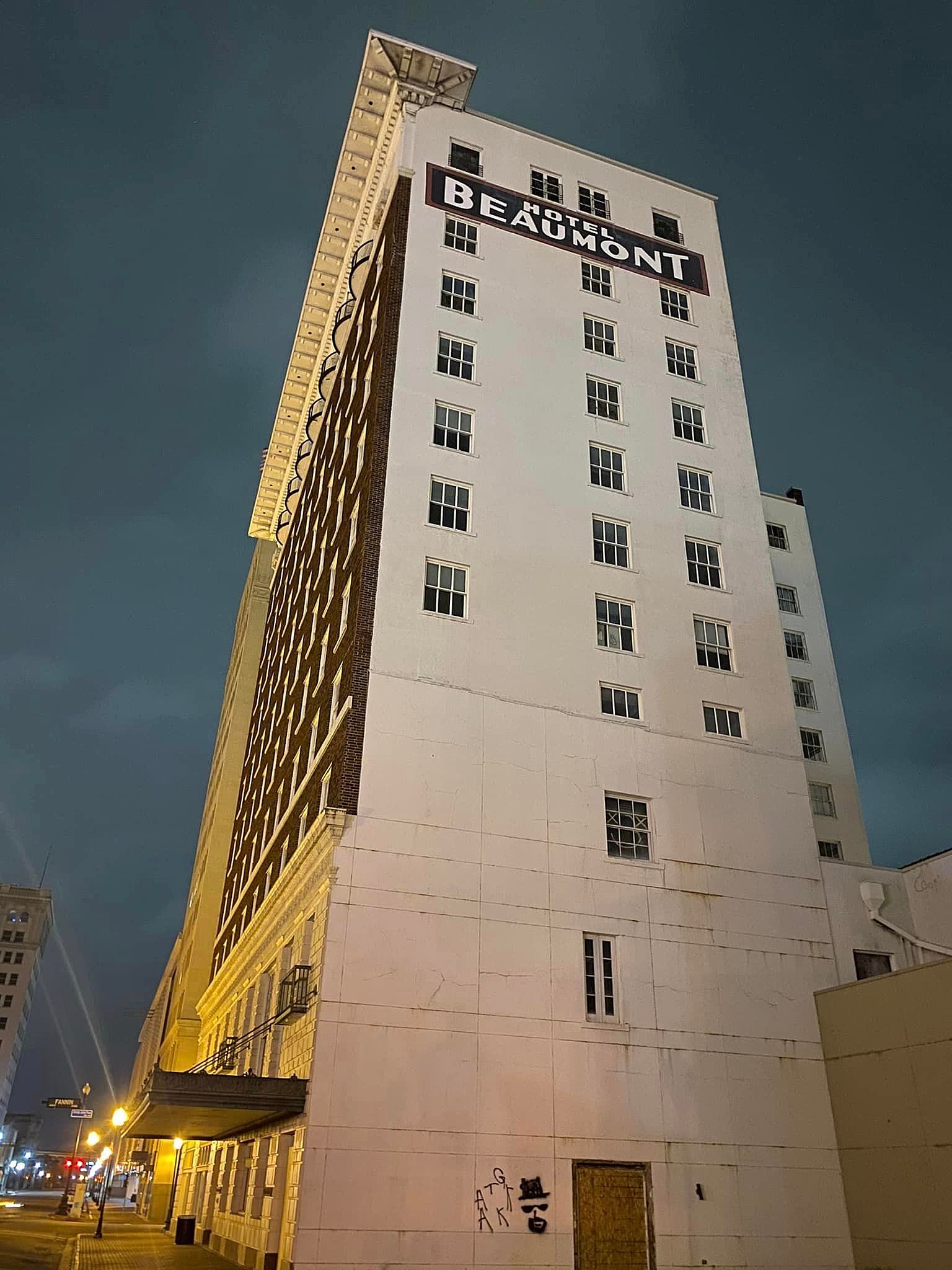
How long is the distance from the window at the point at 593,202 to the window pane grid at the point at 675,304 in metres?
4.76

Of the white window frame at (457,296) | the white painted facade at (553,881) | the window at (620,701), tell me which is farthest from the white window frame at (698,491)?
the white window frame at (457,296)

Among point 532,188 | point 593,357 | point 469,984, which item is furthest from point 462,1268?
point 532,188

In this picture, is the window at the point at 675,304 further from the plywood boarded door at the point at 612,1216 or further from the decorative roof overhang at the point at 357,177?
the plywood boarded door at the point at 612,1216

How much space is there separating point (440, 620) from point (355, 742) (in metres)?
5.08

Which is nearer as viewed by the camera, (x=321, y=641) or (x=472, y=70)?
(x=321, y=641)

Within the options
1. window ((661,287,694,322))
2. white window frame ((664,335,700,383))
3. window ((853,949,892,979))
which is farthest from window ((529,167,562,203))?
window ((853,949,892,979))

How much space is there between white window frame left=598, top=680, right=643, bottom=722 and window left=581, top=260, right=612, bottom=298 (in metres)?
18.8

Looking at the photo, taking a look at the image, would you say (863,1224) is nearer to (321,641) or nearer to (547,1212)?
(547,1212)

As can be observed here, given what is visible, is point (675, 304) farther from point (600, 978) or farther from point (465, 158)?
point (600, 978)

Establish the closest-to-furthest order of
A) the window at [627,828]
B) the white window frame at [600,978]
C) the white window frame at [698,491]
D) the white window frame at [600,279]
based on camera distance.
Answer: the white window frame at [600,978] < the window at [627,828] < the white window frame at [698,491] < the white window frame at [600,279]

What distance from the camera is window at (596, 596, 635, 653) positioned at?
32188 mm

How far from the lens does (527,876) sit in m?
26.9

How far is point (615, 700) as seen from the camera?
102 ft

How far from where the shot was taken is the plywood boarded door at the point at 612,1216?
76.7ft
